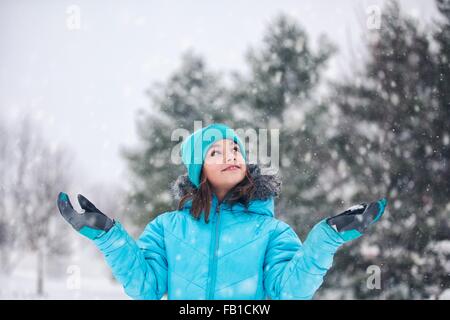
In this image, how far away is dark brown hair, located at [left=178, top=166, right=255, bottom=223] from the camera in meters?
2.03

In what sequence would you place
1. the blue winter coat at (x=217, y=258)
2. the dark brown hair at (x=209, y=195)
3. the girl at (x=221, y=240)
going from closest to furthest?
1. the girl at (x=221, y=240)
2. the blue winter coat at (x=217, y=258)
3. the dark brown hair at (x=209, y=195)

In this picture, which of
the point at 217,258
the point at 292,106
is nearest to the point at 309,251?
the point at 217,258

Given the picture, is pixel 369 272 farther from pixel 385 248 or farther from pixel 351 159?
pixel 351 159

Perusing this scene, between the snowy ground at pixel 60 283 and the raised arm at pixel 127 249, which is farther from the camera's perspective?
the snowy ground at pixel 60 283

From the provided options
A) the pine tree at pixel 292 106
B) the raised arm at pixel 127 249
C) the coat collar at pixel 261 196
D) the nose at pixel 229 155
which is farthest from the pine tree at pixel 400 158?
the raised arm at pixel 127 249

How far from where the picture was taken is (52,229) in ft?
51.3

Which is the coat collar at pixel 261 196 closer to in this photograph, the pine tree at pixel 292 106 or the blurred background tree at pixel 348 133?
the blurred background tree at pixel 348 133

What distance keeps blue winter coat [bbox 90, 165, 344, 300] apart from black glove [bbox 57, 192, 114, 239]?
0.18 ft

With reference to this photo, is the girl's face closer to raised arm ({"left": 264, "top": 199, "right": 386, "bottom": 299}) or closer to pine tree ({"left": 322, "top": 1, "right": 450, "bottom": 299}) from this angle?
raised arm ({"left": 264, "top": 199, "right": 386, "bottom": 299})

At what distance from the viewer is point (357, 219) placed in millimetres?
1423

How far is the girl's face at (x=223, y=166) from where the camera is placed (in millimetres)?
2113

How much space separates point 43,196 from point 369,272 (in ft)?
36.9
